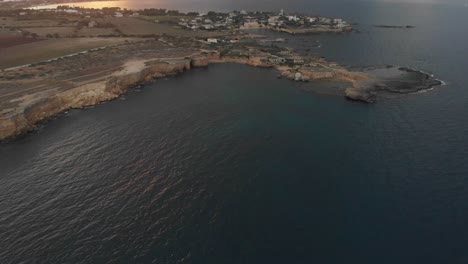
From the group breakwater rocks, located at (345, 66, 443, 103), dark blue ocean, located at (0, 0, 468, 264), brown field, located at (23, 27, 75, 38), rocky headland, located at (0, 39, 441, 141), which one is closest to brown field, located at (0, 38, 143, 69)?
rocky headland, located at (0, 39, 441, 141)

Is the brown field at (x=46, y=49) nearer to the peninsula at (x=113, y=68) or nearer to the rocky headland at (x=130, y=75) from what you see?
the peninsula at (x=113, y=68)

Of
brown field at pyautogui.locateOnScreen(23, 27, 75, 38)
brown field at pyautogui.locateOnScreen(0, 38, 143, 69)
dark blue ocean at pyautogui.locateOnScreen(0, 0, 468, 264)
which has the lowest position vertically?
dark blue ocean at pyautogui.locateOnScreen(0, 0, 468, 264)

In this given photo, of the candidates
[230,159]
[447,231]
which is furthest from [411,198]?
[230,159]

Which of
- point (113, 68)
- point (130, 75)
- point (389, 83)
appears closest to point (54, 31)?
point (113, 68)

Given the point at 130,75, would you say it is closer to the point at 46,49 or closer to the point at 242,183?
the point at 46,49

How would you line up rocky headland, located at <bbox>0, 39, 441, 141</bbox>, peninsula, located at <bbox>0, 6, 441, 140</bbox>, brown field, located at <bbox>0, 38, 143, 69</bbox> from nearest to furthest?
1. rocky headland, located at <bbox>0, 39, 441, 141</bbox>
2. peninsula, located at <bbox>0, 6, 441, 140</bbox>
3. brown field, located at <bbox>0, 38, 143, 69</bbox>

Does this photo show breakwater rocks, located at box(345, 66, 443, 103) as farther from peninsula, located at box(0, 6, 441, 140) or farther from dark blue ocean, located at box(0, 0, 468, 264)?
dark blue ocean, located at box(0, 0, 468, 264)
